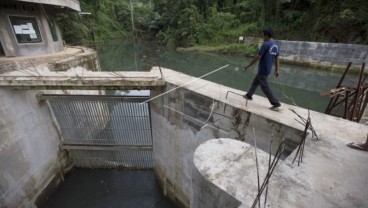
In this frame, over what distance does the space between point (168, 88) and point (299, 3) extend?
2344 centimetres

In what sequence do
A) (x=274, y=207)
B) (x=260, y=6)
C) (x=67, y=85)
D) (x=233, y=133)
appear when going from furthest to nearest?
1. (x=260, y=6)
2. (x=67, y=85)
3. (x=233, y=133)
4. (x=274, y=207)

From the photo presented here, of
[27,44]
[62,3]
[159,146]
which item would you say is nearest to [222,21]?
[62,3]

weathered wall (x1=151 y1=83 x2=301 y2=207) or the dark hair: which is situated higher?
the dark hair

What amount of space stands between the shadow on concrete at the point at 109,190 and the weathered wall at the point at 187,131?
2.02 feet

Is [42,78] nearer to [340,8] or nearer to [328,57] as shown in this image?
[328,57]

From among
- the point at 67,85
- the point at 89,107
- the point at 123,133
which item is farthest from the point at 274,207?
the point at 89,107

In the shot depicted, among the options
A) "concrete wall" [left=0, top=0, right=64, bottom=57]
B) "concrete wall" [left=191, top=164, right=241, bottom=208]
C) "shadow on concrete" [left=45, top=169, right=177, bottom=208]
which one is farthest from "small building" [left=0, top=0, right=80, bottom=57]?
"concrete wall" [left=191, top=164, right=241, bottom=208]

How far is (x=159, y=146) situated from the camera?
21.2ft

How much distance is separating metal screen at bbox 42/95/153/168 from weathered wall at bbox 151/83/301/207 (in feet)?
2.22

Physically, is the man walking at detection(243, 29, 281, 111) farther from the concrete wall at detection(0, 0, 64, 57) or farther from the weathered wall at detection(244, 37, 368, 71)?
the weathered wall at detection(244, 37, 368, 71)

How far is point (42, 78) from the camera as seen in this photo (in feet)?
17.6

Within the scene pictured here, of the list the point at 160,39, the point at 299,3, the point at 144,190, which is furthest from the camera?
the point at 160,39

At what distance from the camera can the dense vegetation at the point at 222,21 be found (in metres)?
16.7

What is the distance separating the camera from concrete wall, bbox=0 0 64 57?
9180 millimetres
